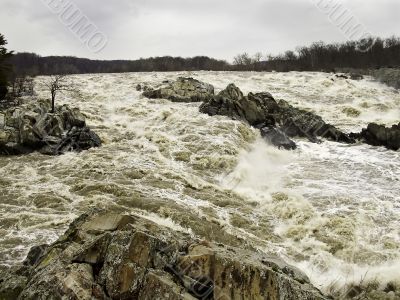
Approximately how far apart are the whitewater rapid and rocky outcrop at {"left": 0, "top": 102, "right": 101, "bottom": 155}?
867 millimetres

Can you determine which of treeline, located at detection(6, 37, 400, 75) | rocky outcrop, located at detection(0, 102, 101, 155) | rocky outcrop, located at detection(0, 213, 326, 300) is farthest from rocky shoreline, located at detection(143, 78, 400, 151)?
treeline, located at detection(6, 37, 400, 75)

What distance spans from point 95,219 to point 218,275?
10.1 feet

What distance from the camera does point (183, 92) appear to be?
37.8 m

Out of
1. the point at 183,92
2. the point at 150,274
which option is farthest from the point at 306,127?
the point at 150,274

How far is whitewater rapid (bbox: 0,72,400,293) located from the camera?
14.3m

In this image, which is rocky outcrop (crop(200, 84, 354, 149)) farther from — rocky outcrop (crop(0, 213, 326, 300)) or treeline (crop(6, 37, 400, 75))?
treeline (crop(6, 37, 400, 75))

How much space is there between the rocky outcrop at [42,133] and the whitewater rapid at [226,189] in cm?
87

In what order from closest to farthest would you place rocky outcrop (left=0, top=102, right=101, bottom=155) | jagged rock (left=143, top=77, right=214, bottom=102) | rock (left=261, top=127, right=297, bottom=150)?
rocky outcrop (left=0, top=102, right=101, bottom=155), rock (left=261, top=127, right=297, bottom=150), jagged rock (left=143, top=77, right=214, bottom=102)

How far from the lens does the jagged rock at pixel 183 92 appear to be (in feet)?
121

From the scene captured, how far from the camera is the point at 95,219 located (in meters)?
8.70

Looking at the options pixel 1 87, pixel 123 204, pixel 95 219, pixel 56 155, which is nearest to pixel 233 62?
pixel 1 87

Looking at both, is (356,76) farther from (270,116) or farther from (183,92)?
(270,116)

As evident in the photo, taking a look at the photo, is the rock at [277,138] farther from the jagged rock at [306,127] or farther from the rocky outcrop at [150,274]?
the rocky outcrop at [150,274]

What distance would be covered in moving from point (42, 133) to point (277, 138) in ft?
45.8
